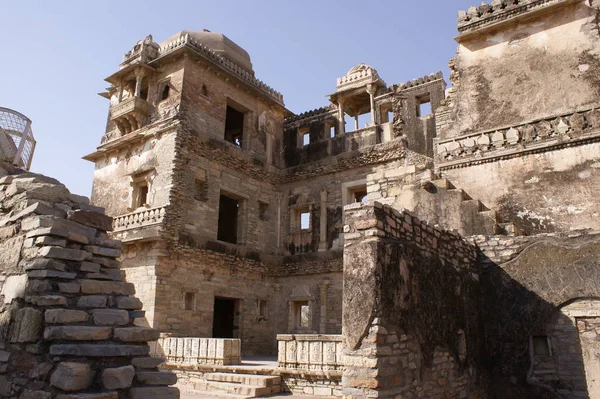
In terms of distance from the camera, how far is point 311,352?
9016mm

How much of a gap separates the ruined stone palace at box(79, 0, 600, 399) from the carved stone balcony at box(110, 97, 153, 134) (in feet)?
0.18

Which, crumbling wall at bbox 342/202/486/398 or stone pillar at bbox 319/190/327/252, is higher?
stone pillar at bbox 319/190/327/252

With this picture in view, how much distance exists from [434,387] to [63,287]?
479 cm

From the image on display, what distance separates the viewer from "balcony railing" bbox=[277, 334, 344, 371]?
345 inches

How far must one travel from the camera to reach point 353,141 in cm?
1716

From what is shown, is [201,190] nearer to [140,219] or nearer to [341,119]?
[140,219]

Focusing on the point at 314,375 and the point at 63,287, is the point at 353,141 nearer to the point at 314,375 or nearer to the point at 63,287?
the point at 314,375

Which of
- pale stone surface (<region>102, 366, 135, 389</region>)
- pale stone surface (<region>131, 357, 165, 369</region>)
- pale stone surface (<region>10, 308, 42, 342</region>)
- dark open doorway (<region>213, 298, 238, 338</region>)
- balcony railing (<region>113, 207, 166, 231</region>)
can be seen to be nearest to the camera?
pale stone surface (<region>102, 366, 135, 389</region>)

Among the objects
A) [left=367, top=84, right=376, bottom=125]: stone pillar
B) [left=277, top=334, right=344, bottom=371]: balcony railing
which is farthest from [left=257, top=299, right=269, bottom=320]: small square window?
[left=367, top=84, right=376, bottom=125]: stone pillar

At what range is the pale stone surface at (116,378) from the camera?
400 cm

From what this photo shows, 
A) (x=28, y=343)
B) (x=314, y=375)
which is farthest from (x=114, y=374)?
(x=314, y=375)

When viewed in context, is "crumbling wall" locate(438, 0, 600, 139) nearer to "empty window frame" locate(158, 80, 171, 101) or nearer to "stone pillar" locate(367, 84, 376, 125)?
"stone pillar" locate(367, 84, 376, 125)

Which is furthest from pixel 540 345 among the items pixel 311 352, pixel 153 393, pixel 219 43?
pixel 219 43

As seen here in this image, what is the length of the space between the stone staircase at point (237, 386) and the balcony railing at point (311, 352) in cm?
45
